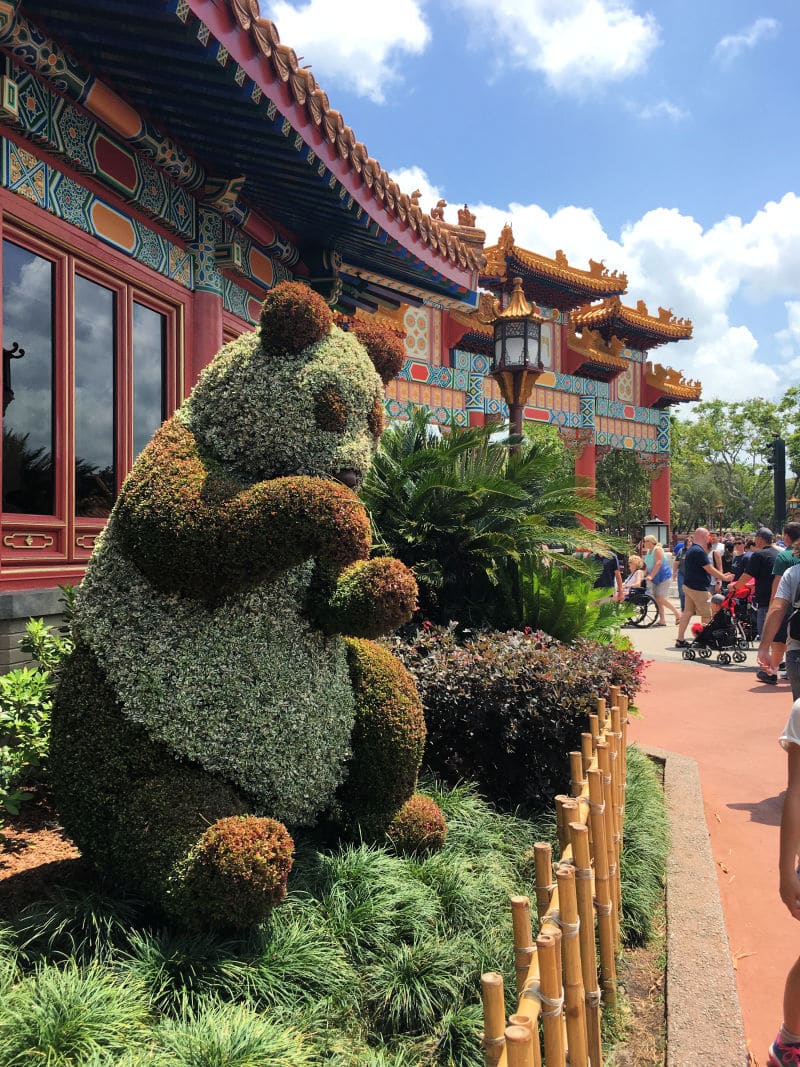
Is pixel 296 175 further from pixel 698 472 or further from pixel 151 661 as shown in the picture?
pixel 698 472

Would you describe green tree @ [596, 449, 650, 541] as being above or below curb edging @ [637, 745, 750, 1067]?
above

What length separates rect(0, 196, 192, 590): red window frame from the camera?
4.03 meters

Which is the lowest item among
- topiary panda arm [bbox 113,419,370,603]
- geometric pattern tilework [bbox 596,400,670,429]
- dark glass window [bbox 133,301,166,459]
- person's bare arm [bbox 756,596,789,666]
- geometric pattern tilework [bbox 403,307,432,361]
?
person's bare arm [bbox 756,596,789,666]

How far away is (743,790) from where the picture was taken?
16.8ft

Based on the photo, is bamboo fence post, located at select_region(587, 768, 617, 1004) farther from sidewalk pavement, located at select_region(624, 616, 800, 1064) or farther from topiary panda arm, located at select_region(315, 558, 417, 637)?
topiary panda arm, located at select_region(315, 558, 417, 637)

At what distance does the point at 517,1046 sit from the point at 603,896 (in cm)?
135

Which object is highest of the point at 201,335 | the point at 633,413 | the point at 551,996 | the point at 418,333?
the point at 418,333

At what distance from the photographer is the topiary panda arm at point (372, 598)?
8.21 ft

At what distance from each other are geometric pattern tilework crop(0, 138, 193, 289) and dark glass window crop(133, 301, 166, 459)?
1.16 ft

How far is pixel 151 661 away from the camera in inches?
99.0

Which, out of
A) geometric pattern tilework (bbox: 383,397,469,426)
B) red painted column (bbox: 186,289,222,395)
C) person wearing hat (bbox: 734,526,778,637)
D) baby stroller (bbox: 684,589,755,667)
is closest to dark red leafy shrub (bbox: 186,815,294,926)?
red painted column (bbox: 186,289,222,395)

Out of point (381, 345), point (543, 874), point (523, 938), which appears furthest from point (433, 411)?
point (523, 938)

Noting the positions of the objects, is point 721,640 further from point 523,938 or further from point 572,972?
point 523,938

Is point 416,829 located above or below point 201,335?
below
